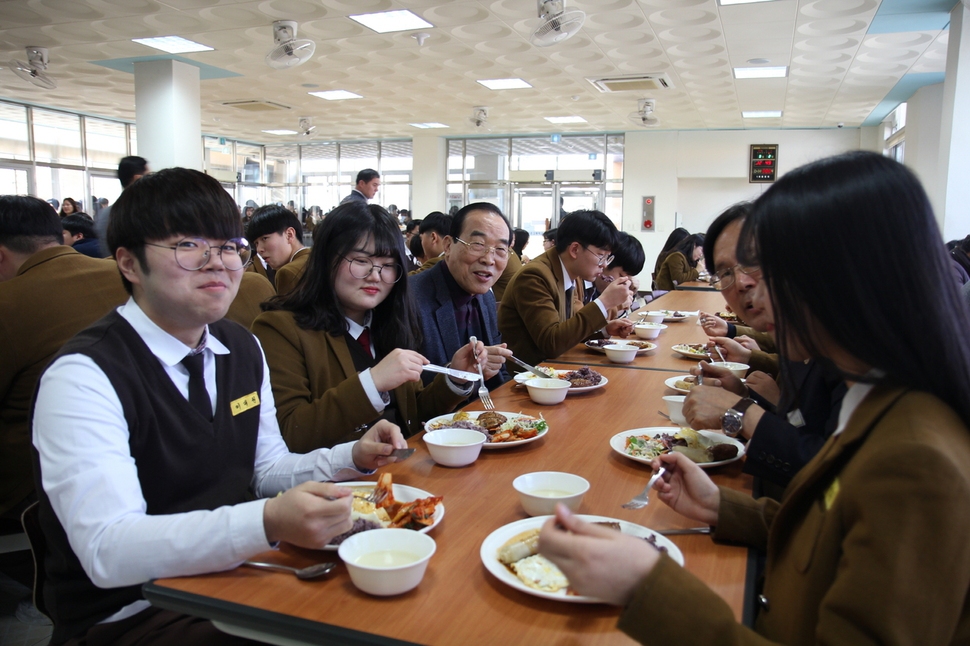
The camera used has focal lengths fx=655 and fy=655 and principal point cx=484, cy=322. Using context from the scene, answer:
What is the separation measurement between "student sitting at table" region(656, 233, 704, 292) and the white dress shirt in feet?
22.3

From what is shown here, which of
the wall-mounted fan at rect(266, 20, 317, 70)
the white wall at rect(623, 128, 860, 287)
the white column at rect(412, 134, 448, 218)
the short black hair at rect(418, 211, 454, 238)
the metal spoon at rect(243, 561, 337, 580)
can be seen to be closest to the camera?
the metal spoon at rect(243, 561, 337, 580)

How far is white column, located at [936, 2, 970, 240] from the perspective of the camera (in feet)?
18.1

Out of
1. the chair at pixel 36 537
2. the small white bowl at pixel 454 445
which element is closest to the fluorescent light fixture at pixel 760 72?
the small white bowl at pixel 454 445

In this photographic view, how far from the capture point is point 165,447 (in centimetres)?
125

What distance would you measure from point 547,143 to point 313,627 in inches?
544

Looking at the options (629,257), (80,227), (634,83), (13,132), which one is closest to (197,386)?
(629,257)

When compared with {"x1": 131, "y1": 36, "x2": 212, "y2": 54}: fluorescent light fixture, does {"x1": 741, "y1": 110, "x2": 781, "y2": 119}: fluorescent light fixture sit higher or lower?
higher

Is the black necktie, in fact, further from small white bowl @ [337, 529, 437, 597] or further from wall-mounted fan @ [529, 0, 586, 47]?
wall-mounted fan @ [529, 0, 586, 47]

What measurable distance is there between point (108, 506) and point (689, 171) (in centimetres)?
1326

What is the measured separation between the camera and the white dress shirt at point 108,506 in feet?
3.41

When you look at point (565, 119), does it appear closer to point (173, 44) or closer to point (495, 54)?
point (495, 54)

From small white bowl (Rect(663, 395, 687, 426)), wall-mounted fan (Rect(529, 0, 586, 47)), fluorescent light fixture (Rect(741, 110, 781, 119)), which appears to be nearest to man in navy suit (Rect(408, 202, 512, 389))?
small white bowl (Rect(663, 395, 687, 426))

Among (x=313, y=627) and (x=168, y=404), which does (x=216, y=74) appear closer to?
(x=168, y=404)

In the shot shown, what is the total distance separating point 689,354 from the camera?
3133mm
